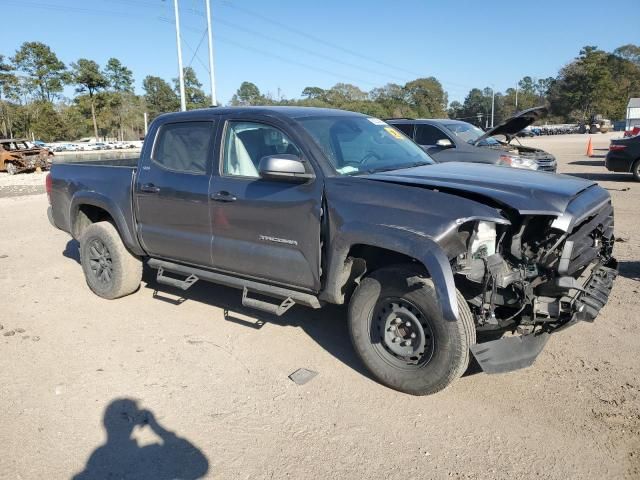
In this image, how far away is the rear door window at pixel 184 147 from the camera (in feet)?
15.3

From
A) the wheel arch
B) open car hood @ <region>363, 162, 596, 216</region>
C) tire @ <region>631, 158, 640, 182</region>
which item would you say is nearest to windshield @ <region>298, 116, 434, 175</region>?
open car hood @ <region>363, 162, 596, 216</region>

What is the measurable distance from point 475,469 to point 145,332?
320 cm

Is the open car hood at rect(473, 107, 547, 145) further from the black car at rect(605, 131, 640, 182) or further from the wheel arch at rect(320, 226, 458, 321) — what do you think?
the black car at rect(605, 131, 640, 182)

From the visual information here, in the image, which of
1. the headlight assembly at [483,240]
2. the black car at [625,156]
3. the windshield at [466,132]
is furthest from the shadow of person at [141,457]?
the black car at [625,156]

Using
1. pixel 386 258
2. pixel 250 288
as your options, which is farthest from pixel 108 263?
pixel 386 258

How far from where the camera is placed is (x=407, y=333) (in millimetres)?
3572

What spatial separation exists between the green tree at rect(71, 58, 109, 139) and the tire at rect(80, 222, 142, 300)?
258 feet

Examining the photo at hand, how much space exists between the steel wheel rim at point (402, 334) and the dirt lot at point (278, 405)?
0.27 m

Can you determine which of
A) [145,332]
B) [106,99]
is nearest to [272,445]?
[145,332]

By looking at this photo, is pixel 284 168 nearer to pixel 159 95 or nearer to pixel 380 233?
pixel 380 233

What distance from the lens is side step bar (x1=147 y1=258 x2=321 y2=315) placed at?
4016mm

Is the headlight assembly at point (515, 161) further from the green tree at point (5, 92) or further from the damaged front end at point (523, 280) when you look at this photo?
the green tree at point (5, 92)

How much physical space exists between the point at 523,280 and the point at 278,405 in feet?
6.01

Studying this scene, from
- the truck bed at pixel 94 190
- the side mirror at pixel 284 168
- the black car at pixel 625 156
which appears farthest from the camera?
the black car at pixel 625 156
